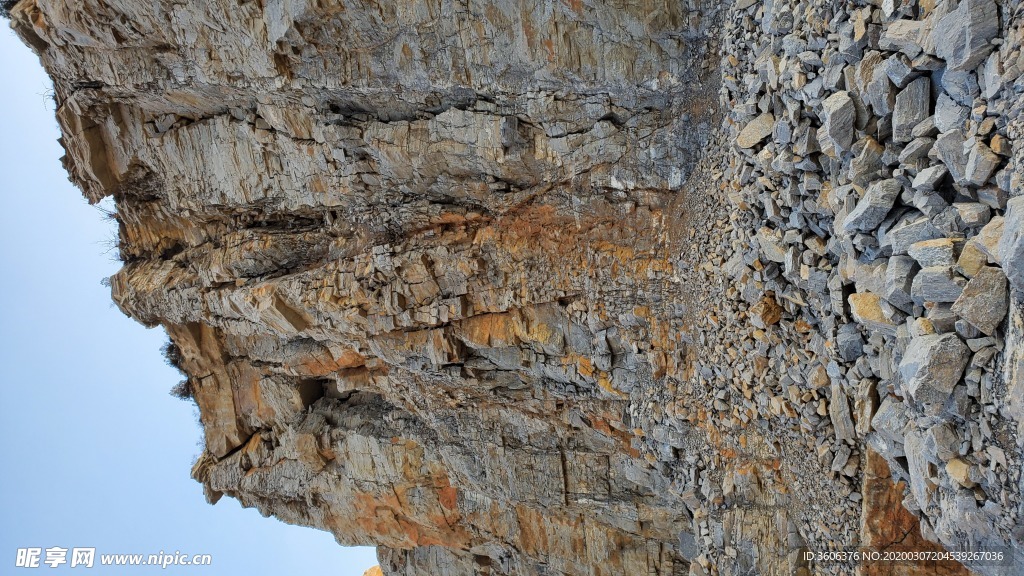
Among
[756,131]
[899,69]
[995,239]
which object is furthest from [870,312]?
[756,131]

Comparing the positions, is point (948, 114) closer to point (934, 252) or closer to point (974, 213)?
point (974, 213)

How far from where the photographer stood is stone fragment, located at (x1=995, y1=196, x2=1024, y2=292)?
4.19 meters

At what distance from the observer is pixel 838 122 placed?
19.4 ft

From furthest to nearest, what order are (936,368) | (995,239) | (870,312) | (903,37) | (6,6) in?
(6,6) → (870,312) → (903,37) → (936,368) → (995,239)

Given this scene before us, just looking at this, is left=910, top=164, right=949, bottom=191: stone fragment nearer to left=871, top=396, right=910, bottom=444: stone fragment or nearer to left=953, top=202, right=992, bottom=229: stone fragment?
left=953, top=202, right=992, bottom=229: stone fragment

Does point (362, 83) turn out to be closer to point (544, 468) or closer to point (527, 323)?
point (527, 323)

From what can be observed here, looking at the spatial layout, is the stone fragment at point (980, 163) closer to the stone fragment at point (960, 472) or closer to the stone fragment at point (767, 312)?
the stone fragment at point (960, 472)

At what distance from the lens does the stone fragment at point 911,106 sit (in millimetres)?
5219

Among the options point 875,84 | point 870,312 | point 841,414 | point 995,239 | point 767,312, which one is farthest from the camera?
point 767,312

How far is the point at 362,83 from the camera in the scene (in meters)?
10.5

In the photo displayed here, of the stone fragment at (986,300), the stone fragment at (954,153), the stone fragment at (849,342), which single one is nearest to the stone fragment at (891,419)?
the stone fragment at (849,342)

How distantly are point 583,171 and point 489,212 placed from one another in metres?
2.24

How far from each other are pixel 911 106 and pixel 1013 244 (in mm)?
1675

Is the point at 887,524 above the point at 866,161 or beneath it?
beneath
